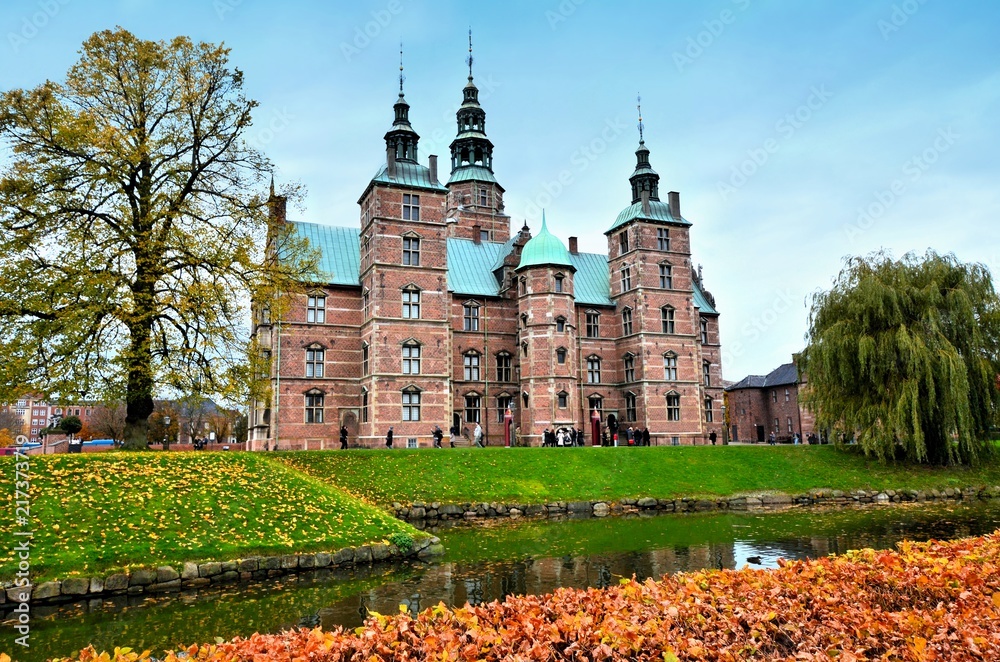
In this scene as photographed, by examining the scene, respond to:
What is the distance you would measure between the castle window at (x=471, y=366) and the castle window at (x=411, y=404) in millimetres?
6136

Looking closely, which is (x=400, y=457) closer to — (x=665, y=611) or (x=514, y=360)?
(x=514, y=360)

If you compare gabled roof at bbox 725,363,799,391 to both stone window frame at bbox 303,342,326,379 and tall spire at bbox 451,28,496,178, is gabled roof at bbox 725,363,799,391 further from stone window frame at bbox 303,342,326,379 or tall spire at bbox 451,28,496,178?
stone window frame at bbox 303,342,326,379

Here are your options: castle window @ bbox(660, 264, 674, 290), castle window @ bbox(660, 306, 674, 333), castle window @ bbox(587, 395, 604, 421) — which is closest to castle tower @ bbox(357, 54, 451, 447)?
castle window @ bbox(587, 395, 604, 421)

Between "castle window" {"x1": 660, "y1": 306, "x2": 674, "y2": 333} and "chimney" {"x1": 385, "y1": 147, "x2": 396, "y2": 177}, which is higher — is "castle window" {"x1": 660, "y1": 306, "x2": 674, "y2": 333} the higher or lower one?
the lower one

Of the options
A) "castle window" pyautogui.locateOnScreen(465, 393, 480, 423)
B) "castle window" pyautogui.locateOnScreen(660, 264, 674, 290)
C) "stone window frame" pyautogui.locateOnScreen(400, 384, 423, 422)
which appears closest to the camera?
"stone window frame" pyautogui.locateOnScreen(400, 384, 423, 422)

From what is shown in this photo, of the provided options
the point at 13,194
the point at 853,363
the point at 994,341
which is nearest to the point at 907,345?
the point at 853,363

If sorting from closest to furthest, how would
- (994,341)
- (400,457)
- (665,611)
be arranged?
(665,611) → (400,457) → (994,341)

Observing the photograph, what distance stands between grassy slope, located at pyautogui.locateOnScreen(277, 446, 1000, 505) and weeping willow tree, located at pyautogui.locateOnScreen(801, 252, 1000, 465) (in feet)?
5.54

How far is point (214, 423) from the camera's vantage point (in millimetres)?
78812

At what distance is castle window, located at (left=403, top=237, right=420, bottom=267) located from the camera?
39.1 m

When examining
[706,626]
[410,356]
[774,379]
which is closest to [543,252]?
[410,356]

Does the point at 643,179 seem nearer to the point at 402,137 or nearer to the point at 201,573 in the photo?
the point at 402,137

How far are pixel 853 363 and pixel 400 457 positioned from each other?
2308cm

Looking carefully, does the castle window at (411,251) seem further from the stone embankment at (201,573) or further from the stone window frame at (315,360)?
the stone embankment at (201,573)
